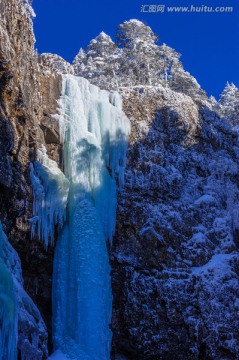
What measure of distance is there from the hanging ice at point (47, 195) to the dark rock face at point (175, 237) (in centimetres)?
227

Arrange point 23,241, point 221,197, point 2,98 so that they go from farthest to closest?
point 221,197
point 23,241
point 2,98

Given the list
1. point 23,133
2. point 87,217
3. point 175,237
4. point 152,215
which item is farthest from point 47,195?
point 175,237

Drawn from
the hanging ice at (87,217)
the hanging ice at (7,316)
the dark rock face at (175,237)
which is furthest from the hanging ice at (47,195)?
the hanging ice at (7,316)

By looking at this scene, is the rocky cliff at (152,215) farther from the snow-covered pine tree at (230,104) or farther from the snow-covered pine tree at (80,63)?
the snow-covered pine tree at (80,63)

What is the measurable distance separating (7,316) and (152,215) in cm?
864

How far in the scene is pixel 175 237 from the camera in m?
18.6

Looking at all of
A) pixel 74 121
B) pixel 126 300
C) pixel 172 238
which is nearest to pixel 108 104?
pixel 74 121

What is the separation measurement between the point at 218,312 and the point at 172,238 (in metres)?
2.67

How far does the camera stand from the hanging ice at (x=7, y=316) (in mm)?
10500

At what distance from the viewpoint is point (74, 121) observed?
1819 centimetres

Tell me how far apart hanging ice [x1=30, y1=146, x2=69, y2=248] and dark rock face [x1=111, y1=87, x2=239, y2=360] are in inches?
89.3

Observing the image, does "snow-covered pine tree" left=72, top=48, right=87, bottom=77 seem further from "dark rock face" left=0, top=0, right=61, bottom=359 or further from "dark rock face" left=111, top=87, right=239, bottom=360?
"dark rock face" left=0, top=0, right=61, bottom=359

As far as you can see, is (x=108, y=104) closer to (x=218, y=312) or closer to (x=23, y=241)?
(x=23, y=241)

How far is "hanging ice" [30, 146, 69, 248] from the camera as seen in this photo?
53.2 ft
